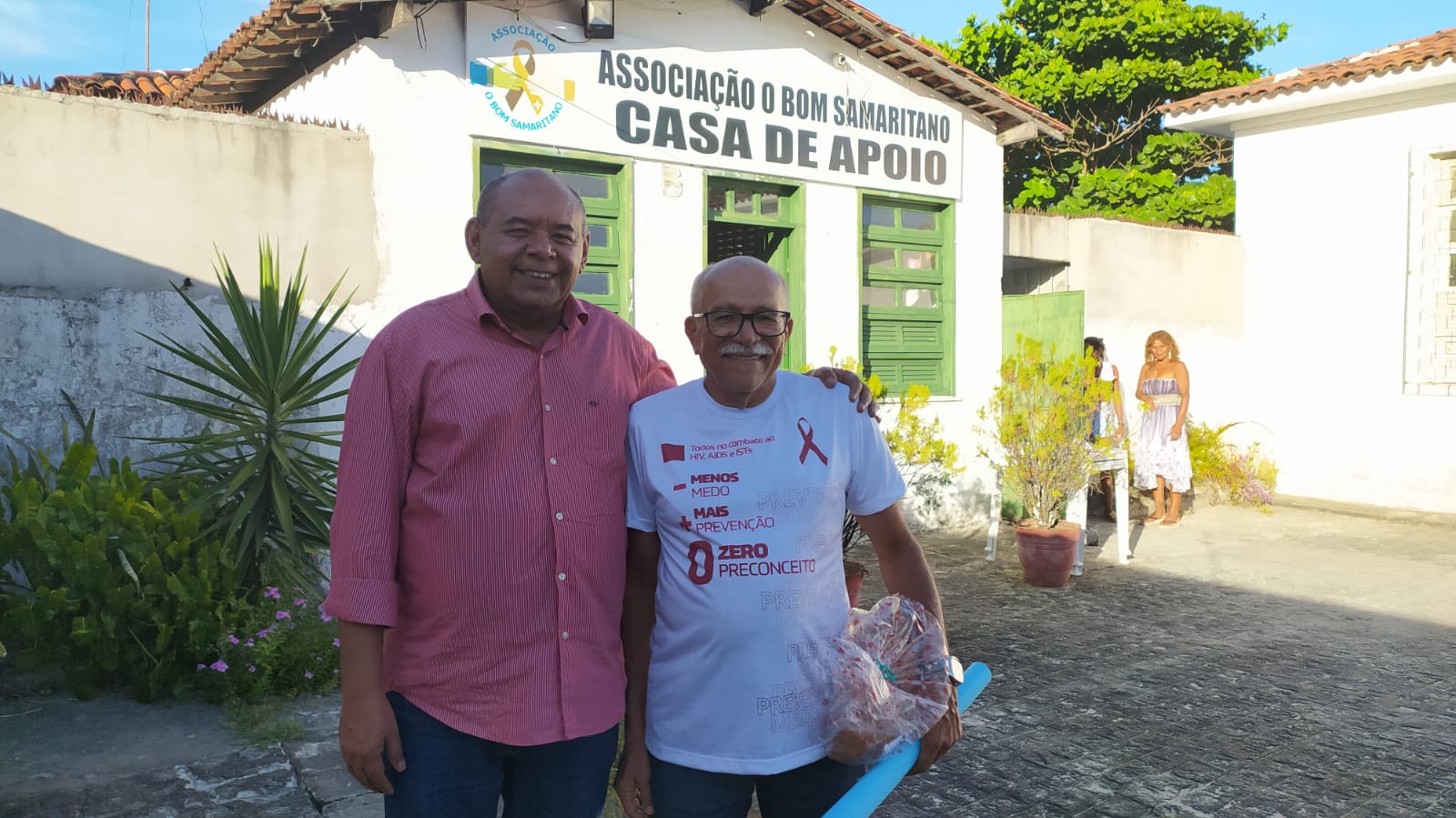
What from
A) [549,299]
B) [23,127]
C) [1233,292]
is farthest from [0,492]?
[1233,292]

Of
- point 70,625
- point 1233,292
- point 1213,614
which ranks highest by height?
point 1233,292

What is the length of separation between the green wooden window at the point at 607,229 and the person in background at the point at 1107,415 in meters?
3.53

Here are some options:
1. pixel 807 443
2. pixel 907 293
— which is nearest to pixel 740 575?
pixel 807 443

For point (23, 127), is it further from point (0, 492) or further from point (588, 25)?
point (588, 25)

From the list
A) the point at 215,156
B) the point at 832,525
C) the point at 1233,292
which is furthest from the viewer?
the point at 1233,292

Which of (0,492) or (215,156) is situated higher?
(215,156)

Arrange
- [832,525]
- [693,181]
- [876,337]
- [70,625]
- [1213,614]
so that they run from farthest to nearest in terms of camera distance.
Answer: [876,337], [693,181], [1213,614], [70,625], [832,525]

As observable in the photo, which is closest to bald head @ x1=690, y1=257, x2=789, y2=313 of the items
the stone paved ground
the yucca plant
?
the stone paved ground

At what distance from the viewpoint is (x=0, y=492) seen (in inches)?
184

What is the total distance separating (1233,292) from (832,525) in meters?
11.2

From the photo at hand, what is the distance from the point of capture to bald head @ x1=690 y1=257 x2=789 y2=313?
194 centimetres

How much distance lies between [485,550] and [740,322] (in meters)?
0.65

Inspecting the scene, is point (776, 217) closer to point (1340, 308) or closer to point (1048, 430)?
point (1048, 430)

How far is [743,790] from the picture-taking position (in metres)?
1.93
